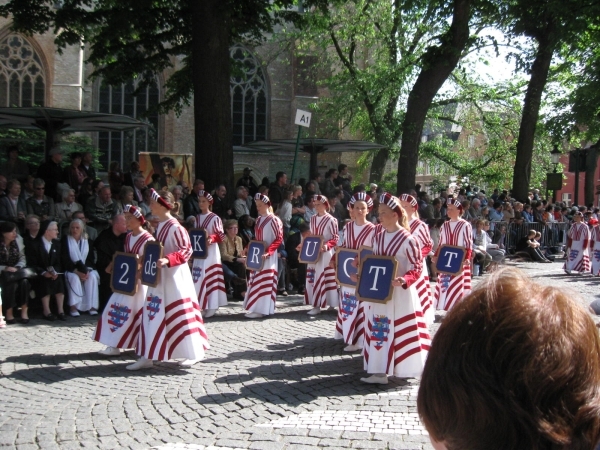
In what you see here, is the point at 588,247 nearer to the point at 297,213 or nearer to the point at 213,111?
the point at 297,213

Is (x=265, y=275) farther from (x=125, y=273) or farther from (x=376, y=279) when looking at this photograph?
(x=376, y=279)

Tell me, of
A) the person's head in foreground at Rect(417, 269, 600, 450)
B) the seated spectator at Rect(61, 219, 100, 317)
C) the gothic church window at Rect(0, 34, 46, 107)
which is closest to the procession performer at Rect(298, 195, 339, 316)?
the seated spectator at Rect(61, 219, 100, 317)

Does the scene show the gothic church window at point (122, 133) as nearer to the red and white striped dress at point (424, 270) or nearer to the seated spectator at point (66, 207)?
the seated spectator at point (66, 207)

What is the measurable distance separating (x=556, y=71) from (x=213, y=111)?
1964 centimetres

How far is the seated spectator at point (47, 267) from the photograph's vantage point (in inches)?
465

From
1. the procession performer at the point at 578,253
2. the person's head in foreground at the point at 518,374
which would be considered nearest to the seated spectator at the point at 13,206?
the person's head in foreground at the point at 518,374

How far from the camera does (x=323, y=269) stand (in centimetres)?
1302

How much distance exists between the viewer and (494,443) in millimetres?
1498

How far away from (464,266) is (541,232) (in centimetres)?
1438

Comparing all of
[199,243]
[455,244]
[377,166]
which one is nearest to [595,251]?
[455,244]

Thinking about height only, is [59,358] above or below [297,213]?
below

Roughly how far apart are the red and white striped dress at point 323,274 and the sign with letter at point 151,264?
4566 millimetres

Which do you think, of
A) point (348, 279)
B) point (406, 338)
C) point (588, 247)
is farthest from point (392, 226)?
point (588, 247)

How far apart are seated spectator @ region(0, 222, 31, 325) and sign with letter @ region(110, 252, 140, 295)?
319 centimetres
